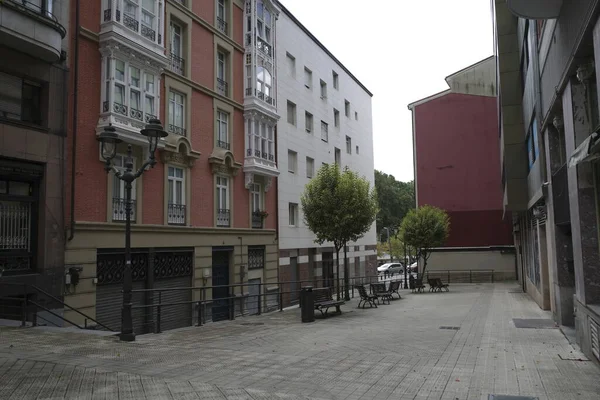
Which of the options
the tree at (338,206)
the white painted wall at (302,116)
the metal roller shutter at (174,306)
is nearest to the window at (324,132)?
the white painted wall at (302,116)

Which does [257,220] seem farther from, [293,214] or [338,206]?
[338,206]

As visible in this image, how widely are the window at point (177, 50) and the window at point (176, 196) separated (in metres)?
3.92

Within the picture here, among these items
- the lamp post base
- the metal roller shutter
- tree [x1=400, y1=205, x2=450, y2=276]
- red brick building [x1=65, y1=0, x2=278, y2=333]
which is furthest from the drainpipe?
tree [x1=400, y1=205, x2=450, y2=276]

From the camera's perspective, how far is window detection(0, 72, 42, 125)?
12.5m

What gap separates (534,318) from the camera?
44.3ft

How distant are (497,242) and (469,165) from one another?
5949 millimetres

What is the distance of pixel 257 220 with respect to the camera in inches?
947

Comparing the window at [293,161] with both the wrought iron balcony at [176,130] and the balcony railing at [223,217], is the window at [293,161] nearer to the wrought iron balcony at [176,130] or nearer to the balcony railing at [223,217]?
the balcony railing at [223,217]

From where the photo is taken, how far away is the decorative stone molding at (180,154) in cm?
1775

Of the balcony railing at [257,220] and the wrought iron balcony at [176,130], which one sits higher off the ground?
the wrought iron balcony at [176,130]

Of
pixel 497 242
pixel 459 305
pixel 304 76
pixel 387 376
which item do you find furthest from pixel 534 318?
pixel 497 242

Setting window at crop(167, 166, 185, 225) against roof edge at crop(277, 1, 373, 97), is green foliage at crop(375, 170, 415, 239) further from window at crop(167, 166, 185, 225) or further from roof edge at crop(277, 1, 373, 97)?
window at crop(167, 166, 185, 225)

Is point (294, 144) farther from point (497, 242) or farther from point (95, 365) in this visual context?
point (95, 365)

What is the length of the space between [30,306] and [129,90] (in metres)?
7.22
